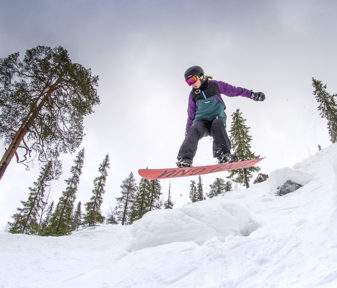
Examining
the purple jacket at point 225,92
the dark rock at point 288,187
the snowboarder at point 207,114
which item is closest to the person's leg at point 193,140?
the snowboarder at point 207,114

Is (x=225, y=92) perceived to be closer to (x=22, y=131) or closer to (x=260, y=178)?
(x=22, y=131)

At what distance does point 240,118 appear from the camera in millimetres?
20812

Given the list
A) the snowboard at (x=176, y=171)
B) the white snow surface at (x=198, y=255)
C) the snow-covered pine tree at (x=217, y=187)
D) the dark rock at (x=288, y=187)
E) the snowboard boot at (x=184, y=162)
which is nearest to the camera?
the white snow surface at (x=198, y=255)

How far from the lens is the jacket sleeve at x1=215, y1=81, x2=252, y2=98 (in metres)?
4.64

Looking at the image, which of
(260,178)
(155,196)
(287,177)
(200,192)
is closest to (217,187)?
(200,192)

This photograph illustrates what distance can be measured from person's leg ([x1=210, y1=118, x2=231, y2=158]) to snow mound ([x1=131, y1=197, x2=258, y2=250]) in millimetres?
1821

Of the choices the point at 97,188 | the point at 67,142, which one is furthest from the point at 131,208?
the point at 67,142

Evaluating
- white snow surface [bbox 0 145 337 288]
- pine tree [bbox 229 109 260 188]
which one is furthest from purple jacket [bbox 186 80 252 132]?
pine tree [bbox 229 109 260 188]

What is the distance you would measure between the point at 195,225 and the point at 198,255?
1.55 m

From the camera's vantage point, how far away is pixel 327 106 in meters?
23.5

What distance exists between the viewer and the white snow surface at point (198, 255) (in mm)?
2160

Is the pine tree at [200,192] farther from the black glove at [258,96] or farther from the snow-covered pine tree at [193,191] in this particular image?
the black glove at [258,96]

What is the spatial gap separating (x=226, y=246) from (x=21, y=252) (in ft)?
16.6

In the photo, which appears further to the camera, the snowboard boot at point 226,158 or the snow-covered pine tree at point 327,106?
the snow-covered pine tree at point 327,106
